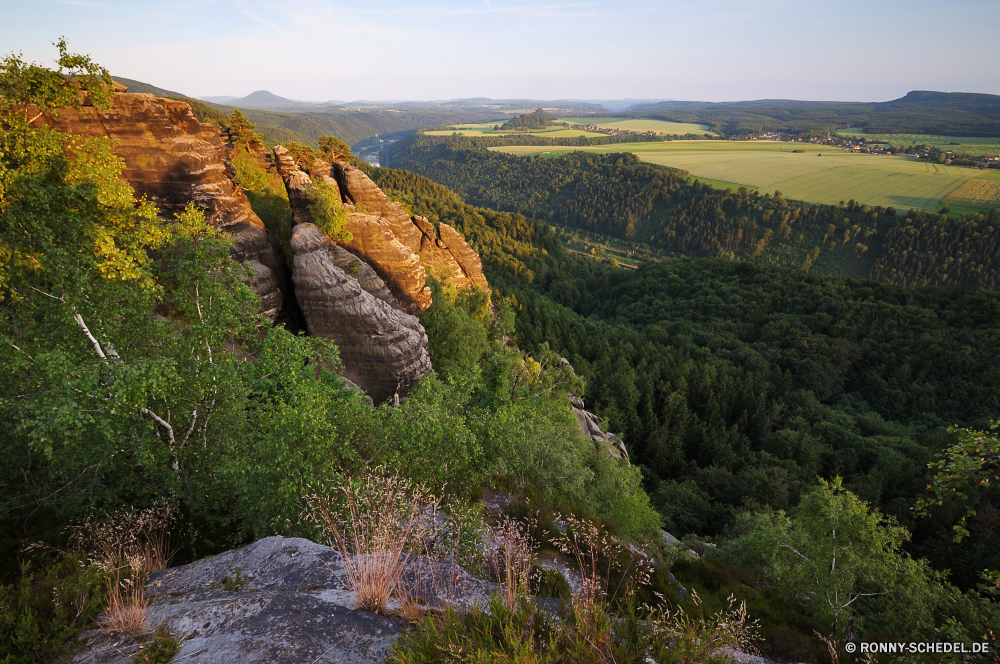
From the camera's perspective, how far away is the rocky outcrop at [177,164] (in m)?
22.5

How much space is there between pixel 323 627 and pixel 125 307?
332 inches

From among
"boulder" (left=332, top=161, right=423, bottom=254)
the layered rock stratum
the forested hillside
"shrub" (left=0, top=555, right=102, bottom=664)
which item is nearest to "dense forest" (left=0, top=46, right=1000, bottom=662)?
"shrub" (left=0, top=555, right=102, bottom=664)

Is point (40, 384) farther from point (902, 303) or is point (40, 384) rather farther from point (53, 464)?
point (902, 303)

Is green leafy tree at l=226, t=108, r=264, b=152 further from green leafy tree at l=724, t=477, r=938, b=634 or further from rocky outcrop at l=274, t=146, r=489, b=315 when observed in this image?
green leafy tree at l=724, t=477, r=938, b=634

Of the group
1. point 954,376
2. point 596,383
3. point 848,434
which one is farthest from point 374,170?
point 954,376

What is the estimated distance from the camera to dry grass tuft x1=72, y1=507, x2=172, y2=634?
17.9 ft

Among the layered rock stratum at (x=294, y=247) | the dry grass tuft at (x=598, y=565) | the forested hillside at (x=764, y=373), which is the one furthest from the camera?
the forested hillside at (x=764, y=373)

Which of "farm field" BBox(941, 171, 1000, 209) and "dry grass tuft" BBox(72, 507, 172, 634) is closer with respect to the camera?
"dry grass tuft" BBox(72, 507, 172, 634)

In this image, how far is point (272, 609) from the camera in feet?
19.7

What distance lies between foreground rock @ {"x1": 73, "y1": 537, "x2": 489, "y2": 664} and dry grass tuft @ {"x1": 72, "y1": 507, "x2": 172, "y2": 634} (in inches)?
8.2

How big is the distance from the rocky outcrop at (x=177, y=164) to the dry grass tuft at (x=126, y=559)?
16.1 meters

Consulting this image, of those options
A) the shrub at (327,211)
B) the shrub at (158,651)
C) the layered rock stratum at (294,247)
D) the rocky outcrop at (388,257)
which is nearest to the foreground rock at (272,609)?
the shrub at (158,651)

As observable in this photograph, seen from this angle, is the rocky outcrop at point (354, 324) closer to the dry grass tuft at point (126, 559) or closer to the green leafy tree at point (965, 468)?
the dry grass tuft at point (126, 559)

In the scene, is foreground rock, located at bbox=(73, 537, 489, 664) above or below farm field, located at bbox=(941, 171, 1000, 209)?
→ below
